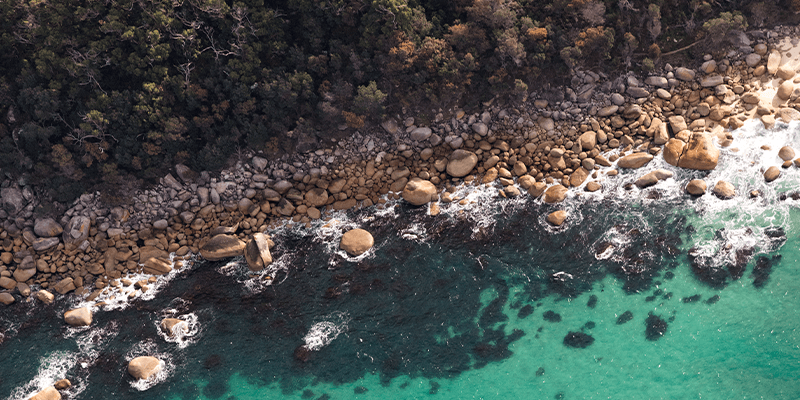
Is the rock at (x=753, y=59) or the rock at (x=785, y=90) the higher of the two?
the rock at (x=753, y=59)

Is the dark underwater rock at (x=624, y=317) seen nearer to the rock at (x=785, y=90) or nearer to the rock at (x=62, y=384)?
the rock at (x=785, y=90)

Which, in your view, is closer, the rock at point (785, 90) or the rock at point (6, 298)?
A: the rock at point (6, 298)

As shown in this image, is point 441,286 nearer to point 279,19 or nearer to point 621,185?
point 621,185

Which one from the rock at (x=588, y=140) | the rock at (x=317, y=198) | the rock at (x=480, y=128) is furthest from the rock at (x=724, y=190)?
the rock at (x=317, y=198)

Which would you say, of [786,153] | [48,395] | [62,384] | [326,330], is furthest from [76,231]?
[786,153]

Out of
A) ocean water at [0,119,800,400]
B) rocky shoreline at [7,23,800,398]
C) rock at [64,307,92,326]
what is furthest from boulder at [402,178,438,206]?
rock at [64,307,92,326]

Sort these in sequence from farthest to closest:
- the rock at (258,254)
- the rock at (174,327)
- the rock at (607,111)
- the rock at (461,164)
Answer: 1. the rock at (607,111)
2. the rock at (461,164)
3. the rock at (258,254)
4. the rock at (174,327)
